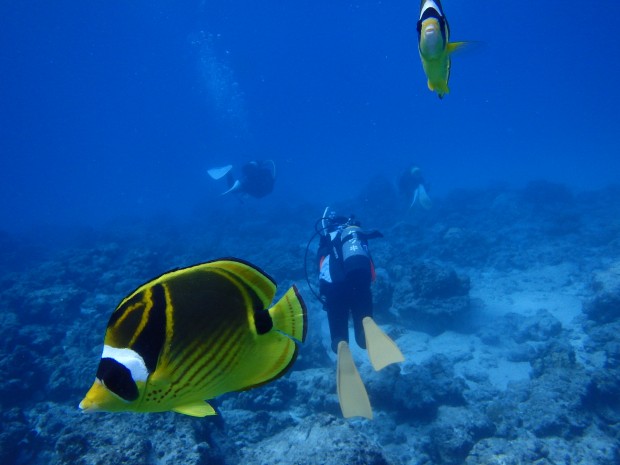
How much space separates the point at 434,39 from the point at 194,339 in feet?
4.94

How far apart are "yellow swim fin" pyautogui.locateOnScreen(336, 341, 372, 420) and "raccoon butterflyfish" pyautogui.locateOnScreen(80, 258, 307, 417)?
3.30m

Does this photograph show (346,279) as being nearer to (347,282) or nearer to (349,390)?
(347,282)

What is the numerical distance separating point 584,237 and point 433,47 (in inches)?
626

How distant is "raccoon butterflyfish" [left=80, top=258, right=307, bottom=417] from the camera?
31.9 inches

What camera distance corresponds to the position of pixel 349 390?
4.02m

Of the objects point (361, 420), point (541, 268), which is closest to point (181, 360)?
point (361, 420)

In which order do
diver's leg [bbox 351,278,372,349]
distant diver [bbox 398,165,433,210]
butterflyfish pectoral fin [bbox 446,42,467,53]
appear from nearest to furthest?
butterflyfish pectoral fin [bbox 446,42,467,53]
diver's leg [bbox 351,278,372,349]
distant diver [bbox 398,165,433,210]

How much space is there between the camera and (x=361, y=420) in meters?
5.46

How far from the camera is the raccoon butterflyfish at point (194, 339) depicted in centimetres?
81

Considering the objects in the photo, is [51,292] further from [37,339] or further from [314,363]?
[314,363]

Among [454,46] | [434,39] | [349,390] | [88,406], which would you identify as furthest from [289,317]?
[349,390]

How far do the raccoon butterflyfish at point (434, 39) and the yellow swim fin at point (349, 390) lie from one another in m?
3.23

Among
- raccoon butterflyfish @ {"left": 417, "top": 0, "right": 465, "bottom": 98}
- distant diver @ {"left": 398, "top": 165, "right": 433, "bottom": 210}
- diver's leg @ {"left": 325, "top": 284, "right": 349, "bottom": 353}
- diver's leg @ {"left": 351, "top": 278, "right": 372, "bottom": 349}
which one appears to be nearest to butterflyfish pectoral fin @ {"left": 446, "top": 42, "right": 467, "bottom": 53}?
raccoon butterflyfish @ {"left": 417, "top": 0, "right": 465, "bottom": 98}

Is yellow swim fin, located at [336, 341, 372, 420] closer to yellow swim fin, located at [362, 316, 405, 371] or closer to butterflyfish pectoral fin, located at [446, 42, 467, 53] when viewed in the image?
yellow swim fin, located at [362, 316, 405, 371]
